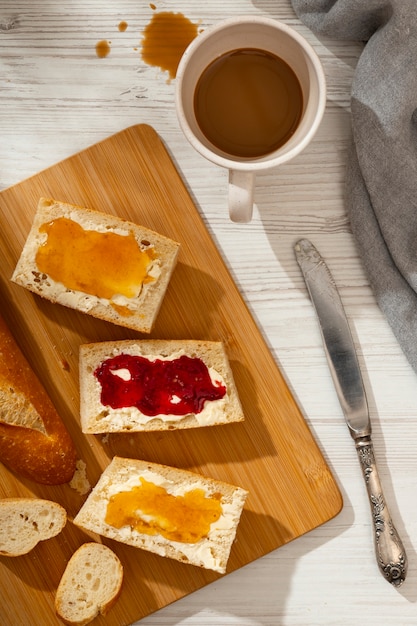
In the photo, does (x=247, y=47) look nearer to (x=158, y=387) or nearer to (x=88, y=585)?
(x=158, y=387)

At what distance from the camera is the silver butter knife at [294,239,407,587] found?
194 centimetres

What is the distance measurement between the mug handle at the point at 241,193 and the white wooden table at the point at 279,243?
29 centimetres

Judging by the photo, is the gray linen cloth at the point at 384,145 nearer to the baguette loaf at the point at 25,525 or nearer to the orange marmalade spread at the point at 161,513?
the orange marmalade spread at the point at 161,513

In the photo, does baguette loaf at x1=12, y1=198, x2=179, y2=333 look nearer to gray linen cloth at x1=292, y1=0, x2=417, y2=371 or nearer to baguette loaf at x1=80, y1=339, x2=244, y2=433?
baguette loaf at x1=80, y1=339, x2=244, y2=433

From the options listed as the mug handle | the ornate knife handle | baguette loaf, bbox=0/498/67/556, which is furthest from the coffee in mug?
baguette loaf, bbox=0/498/67/556

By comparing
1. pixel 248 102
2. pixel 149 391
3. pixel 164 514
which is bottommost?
pixel 164 514

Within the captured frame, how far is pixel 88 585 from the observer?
74.3 inches

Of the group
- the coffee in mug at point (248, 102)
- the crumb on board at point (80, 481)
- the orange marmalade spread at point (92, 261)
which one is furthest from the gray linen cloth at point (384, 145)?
the crumb on board at point (80, 481)

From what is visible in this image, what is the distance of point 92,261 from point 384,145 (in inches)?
36.4

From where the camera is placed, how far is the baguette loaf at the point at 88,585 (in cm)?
187

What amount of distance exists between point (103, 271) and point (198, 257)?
1.07ft

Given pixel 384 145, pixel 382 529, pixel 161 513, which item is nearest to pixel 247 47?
pixel 384 145

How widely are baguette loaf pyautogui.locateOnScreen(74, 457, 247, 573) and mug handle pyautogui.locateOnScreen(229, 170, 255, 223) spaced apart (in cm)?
82

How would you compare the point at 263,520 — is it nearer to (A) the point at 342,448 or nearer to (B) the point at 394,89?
(A) the point at 342,448
